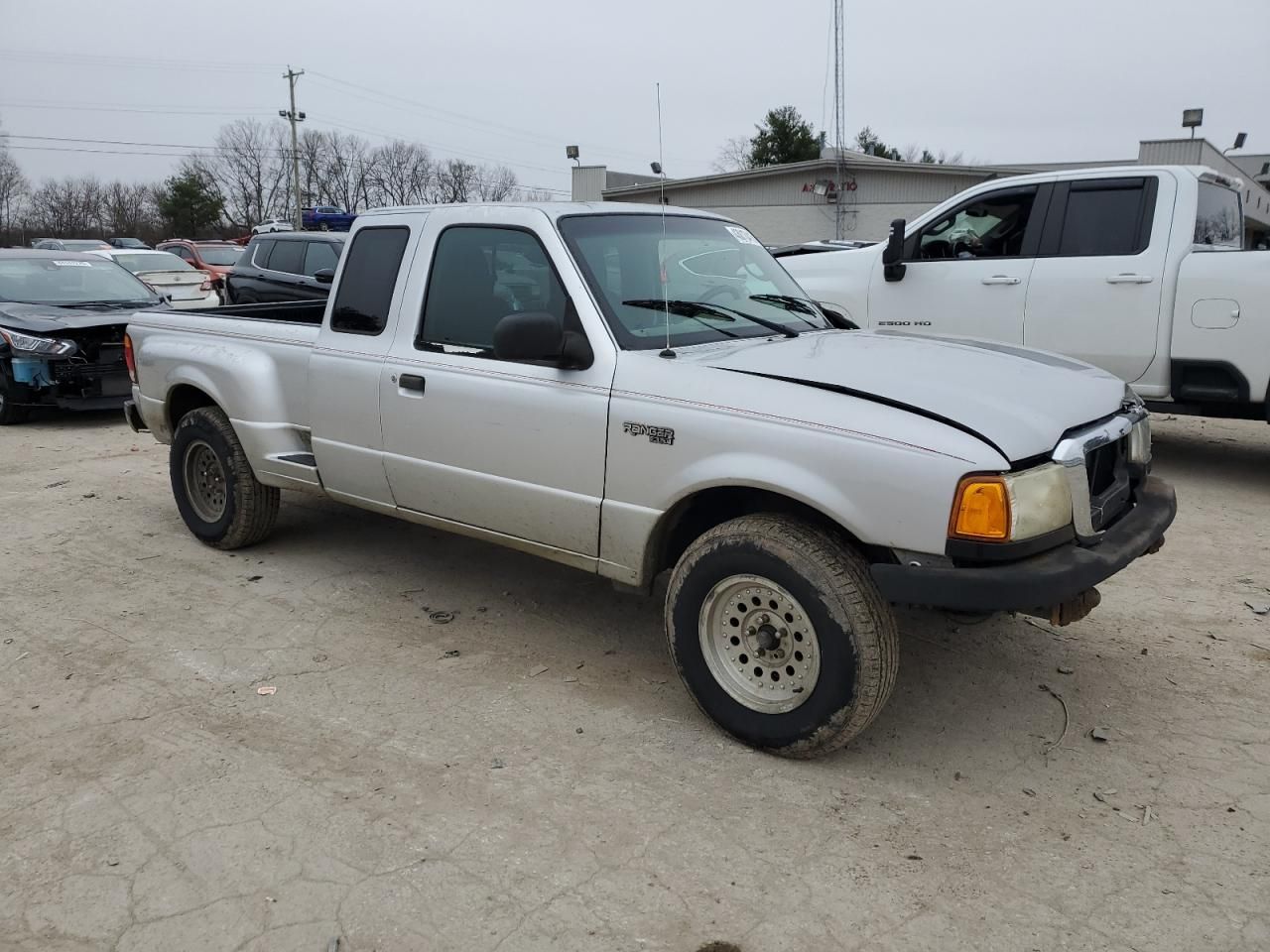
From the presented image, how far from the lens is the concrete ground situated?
8.86 ft

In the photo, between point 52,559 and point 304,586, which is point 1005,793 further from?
point 52,559

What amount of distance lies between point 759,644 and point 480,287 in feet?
6.66

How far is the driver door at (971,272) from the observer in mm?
7473

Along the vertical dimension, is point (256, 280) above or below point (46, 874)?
above

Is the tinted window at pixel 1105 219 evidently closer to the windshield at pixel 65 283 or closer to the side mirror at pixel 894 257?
the side mirror at pixel 894 257

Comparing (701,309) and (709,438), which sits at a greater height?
(701,309)

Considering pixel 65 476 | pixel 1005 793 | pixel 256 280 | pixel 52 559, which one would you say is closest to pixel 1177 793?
pixel 1005 793

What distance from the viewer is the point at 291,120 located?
54.4m

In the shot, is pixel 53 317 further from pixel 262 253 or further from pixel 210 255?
pixel 210 255

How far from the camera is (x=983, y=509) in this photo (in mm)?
2963

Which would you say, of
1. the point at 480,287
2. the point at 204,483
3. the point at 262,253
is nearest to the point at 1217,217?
the point at 480,287

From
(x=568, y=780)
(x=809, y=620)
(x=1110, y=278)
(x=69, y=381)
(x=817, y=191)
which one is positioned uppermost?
(x=817, y=191)

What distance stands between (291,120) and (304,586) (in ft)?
183

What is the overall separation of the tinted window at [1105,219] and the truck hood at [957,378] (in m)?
3.55
